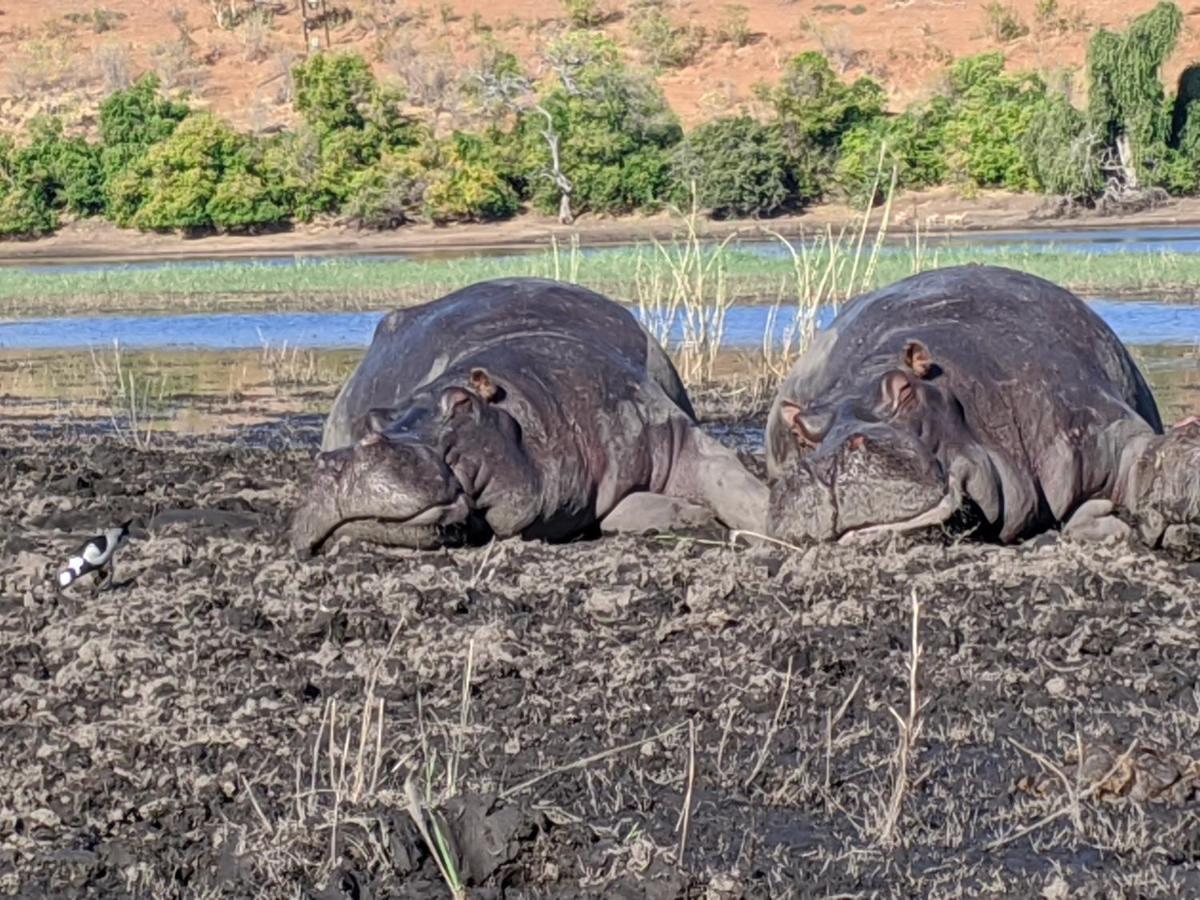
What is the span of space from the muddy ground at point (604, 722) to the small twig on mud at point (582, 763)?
0.07 ft

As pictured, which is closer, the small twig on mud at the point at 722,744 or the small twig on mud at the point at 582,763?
the small twig on mud at the point at 582,763

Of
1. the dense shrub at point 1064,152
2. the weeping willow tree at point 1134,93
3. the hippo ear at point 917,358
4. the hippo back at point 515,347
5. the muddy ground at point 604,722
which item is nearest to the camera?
the muddy ground at point 604,722

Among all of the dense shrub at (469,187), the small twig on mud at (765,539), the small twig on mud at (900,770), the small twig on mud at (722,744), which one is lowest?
the dense shrub at (469,187)

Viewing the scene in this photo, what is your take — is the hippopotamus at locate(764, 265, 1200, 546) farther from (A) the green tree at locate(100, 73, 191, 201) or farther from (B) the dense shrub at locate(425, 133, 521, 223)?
(A) the green tree at locate(100, 73, 191, 201)

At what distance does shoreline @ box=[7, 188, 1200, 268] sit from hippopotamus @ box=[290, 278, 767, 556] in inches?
949

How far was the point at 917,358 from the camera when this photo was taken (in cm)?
752

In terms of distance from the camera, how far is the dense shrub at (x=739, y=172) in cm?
3675

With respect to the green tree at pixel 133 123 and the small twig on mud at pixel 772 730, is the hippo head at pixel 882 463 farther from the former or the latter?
the green tree at pixel 133 123

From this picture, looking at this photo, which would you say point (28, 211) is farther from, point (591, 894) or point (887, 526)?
point (591, 894)

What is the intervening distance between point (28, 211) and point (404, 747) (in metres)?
36.3

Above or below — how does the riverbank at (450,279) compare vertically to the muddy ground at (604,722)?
below

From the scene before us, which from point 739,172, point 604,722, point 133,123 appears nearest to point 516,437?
point 604,722

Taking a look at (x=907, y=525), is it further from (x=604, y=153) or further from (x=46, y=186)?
(x=46, y=186)

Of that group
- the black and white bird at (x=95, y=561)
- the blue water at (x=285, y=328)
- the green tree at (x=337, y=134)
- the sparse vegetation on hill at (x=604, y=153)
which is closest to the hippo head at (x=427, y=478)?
the black and white bird at (x=95, y=561)
